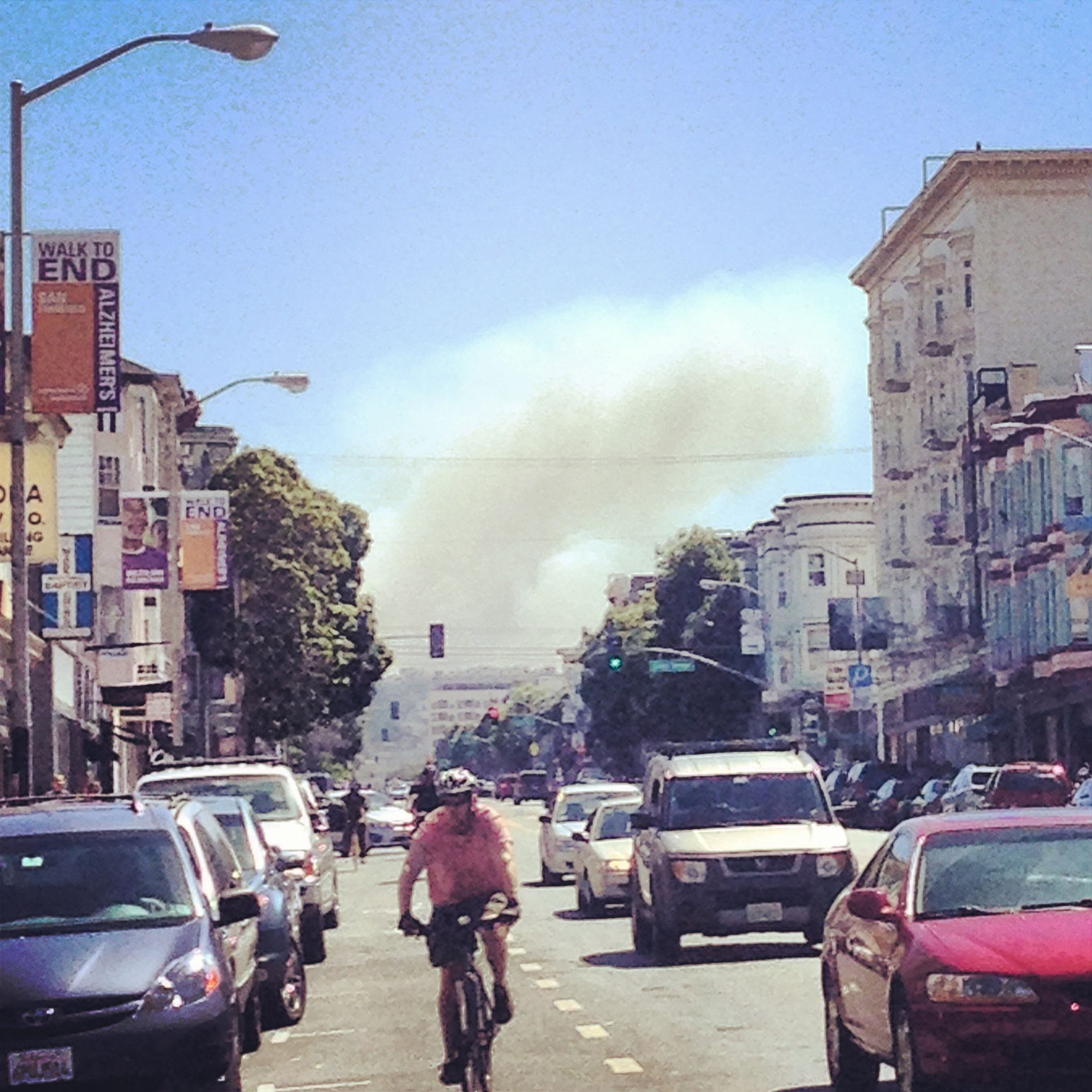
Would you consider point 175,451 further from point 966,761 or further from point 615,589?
point 615,589

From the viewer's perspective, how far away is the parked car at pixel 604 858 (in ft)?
101

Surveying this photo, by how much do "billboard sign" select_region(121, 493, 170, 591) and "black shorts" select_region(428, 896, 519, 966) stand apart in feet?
120

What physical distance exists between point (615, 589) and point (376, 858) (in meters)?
137

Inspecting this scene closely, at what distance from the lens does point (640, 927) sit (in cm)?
2448

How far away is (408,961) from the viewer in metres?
24.7

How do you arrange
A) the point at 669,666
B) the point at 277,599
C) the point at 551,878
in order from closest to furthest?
the point at 551,878 < the point at 277,599 < the point at 669,666

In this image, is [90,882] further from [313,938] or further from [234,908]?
[313,938]

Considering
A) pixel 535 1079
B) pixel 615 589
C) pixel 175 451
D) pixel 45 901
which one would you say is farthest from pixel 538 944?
pixel 615 589

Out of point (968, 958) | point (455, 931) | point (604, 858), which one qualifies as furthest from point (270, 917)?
point (604, 858)

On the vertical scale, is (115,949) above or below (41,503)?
below

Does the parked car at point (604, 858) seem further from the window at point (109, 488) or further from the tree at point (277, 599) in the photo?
the tree at point (277, 599)

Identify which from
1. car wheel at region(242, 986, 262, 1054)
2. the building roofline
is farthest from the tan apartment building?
car wheel at region(242, 986, 262, 1054)

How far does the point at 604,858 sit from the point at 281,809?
22.4 ft

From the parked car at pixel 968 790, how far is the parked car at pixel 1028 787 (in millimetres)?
2128
